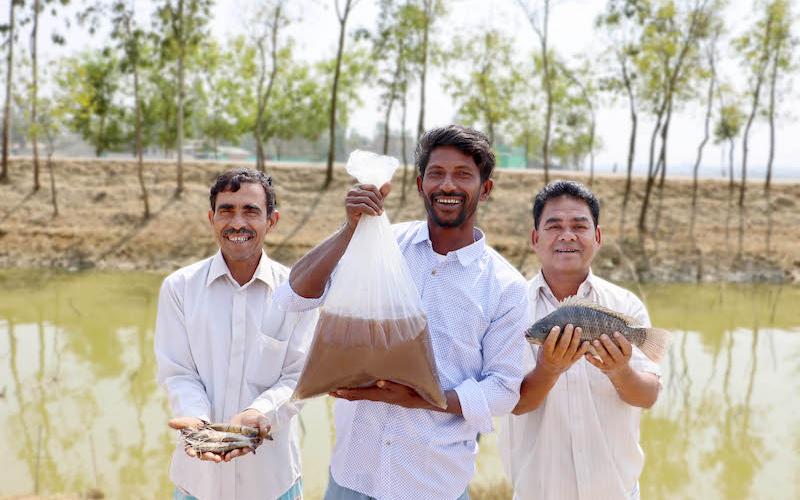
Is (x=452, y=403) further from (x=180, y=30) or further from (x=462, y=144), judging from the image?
(x=180, y=30)

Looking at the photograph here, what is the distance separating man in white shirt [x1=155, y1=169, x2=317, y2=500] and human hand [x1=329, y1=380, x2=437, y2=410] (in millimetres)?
630

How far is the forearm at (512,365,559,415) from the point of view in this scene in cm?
230

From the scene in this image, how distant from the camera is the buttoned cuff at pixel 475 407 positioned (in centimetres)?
207

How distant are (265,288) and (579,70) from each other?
22153 mm

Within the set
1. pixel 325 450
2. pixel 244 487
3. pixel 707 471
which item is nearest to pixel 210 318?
pixel 244 487

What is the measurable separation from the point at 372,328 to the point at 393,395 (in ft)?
0.69

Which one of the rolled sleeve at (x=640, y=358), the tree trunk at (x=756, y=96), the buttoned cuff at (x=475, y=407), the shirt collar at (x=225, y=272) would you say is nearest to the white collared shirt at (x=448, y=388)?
the buttoned cuff at (x=475, y=407)

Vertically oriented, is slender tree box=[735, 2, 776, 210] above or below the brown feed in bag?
above

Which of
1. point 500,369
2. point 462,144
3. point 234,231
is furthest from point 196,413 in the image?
point 462,144

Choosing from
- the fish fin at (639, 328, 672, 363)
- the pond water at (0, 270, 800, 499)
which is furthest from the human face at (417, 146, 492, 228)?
the pond water at (0, 270, 800, 499)

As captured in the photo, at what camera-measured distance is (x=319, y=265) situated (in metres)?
2.22

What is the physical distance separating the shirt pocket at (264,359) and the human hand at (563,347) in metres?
1.03

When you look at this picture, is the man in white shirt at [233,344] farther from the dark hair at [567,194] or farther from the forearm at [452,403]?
the dark hair at [567,194]

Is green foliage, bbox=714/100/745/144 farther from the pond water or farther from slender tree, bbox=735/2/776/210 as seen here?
the pond water
